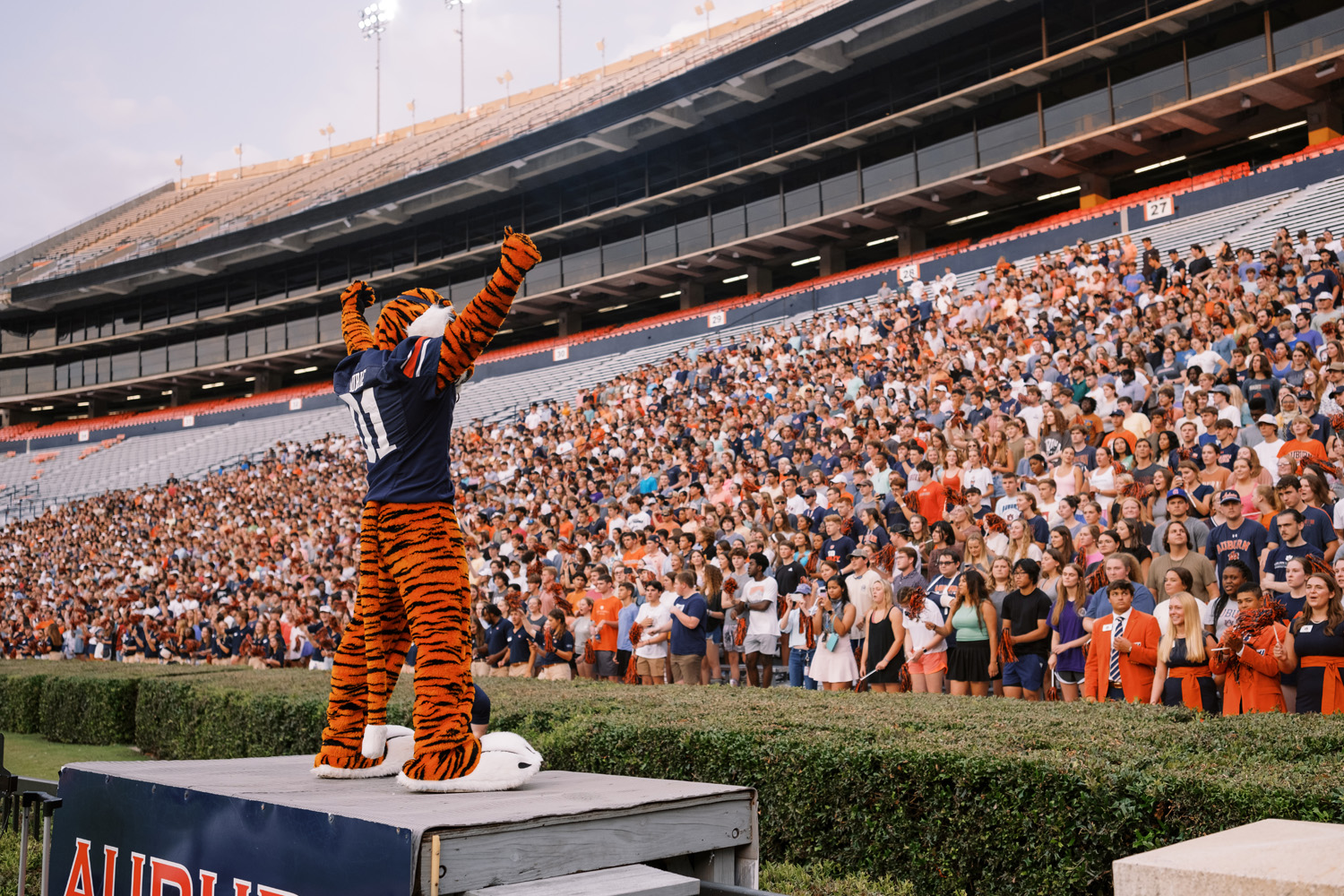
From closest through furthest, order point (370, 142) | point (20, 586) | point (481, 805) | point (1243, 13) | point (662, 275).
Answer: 1. point (481, 805)
2. point (1243, 13)
3. point (20, 586)
4. point (662, 275)
5. point (370, 142)

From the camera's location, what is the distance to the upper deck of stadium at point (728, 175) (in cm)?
2419

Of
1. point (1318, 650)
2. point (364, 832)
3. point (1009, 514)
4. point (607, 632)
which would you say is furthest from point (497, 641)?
A: point (364, 832)

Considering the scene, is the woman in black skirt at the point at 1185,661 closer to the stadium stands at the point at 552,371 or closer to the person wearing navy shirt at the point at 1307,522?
the person wearing navy shirt at the point at 1307,522

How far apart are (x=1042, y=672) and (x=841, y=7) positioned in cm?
2184

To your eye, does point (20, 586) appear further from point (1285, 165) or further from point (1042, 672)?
point (1285, 165)

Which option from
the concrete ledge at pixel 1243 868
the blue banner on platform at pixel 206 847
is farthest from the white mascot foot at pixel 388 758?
the concrete ledge at pixel 1243 868

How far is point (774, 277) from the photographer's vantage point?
113 feet

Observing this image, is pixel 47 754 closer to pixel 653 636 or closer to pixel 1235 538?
pixel 653 636

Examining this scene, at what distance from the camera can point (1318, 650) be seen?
21.8ft

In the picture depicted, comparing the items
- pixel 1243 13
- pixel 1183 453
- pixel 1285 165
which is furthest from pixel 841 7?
pixel 1183 453

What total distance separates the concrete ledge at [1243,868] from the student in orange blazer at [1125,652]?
580 cm

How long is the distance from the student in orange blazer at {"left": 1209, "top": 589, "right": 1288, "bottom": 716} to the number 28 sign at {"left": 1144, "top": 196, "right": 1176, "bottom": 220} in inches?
654

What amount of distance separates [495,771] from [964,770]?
78.2 inches

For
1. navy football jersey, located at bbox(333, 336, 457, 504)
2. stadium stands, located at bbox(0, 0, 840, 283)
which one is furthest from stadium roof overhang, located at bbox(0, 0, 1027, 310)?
navy football jersey, located at bbox(333, 336, 457, 504)
